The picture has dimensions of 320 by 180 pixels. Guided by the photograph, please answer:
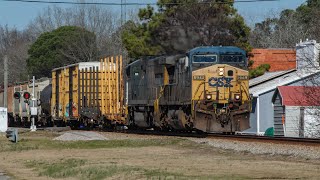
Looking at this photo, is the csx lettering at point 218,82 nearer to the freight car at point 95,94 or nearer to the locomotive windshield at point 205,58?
the locomotive windshield at point 205,58

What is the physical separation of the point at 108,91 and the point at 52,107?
8313 millimetres

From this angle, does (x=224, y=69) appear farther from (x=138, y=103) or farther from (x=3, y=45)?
(x=3, y=45)

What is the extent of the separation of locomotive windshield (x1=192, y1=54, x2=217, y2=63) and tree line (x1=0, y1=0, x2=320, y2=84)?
9.14 m

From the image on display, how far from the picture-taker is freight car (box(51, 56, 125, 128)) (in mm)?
38156

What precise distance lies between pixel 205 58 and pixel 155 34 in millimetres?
23599

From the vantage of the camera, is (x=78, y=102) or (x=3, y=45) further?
(x=3, y=45)

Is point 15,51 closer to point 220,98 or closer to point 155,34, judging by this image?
point 155,34

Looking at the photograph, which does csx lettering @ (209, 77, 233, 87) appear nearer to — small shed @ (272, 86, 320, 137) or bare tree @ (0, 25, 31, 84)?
small shed @ (272, 86, 320, 137)

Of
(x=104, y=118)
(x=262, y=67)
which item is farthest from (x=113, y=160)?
(x=262, y=67)

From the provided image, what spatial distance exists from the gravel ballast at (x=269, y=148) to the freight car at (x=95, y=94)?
1345 cm

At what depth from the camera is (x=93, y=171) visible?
620 inches

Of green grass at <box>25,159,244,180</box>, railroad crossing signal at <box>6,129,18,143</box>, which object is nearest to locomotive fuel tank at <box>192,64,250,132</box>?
railroad crossing signal at <box>6,129,18,143</box>

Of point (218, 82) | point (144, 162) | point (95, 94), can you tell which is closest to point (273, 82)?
point (95, 94)

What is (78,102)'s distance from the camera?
40.8m
